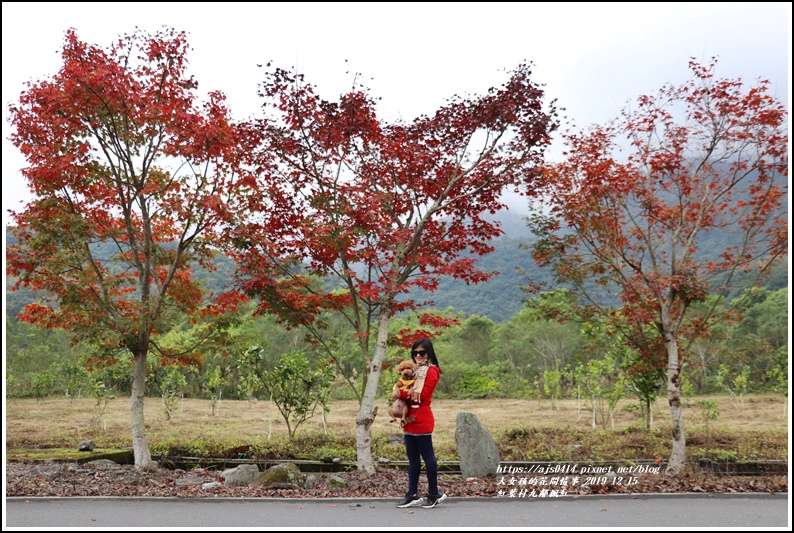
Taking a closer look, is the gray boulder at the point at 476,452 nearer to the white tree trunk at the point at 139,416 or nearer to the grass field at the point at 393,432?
the grass field at the point at 393,432

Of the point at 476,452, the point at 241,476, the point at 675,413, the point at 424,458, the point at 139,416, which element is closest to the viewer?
the point at 424,458

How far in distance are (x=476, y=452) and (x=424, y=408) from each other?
2336 mm

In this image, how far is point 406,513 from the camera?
213 inches

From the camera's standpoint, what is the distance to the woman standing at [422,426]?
5.48m

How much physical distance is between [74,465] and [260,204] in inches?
170

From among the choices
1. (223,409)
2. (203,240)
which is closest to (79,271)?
(203,240)

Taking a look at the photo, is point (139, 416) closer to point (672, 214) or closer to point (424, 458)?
point (424, 458)

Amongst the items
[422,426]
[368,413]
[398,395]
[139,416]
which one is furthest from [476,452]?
[139,416]

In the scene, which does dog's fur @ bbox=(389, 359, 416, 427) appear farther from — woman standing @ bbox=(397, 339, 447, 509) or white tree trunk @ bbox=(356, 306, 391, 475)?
white tree trunk @ bbox=(356, 306, 391, 475)

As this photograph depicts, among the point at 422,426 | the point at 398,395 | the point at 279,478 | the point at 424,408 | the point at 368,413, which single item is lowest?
the point at 279,478

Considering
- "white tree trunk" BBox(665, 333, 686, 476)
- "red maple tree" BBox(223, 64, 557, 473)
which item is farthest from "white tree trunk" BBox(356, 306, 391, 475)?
"white tree trunk" BBox(665, 333, 686, 476)

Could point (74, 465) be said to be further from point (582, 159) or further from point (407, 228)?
point (582, 159)

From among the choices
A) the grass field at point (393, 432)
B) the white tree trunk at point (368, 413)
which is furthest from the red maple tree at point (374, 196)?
the grass field at point (393, 432)

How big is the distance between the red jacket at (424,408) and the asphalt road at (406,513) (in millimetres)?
729
